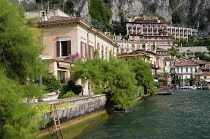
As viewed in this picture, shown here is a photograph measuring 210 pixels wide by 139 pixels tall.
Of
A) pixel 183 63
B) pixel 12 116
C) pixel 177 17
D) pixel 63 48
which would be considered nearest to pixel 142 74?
pixel 63 48

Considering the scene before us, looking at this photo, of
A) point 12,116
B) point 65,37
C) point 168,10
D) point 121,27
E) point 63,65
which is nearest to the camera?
point 12,116

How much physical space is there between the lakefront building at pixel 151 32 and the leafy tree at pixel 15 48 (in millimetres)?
121227

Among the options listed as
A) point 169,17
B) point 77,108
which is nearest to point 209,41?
point 169,17

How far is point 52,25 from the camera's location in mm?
28891

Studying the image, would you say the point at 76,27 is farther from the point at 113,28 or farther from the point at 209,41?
the point at 209,41

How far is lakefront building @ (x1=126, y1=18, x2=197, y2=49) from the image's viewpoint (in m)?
135

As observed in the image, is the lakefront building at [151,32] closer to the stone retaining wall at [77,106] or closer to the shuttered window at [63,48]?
the shuttered window at [63,48]

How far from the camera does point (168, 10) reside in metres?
172

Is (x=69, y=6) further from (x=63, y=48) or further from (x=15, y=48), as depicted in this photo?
(x=15, y=48)

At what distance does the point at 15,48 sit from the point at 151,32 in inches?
5436

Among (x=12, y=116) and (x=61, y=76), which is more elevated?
(x=61, y=76)

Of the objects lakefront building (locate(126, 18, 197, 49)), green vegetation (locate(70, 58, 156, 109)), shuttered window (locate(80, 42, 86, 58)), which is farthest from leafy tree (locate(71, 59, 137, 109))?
lakefront building (locate(126, 18, 197, 49))

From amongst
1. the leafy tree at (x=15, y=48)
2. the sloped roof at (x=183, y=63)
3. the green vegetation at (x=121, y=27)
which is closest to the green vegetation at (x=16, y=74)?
the leafy tree at (x=15, y=48)

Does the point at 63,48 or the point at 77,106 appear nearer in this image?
the point at 77,106
